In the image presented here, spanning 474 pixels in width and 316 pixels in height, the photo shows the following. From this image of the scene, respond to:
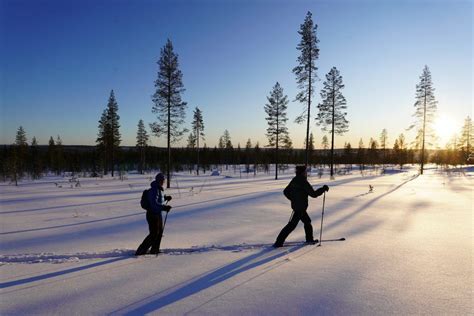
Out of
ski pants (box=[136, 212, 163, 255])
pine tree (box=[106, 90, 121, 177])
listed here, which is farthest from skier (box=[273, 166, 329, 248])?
pine tree (box=[106, 90, 121, 177])

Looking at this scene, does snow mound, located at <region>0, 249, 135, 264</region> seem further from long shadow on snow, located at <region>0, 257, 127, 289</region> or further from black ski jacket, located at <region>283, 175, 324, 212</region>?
black ski jacket, located at <region>283, 175, 324, 212</region>

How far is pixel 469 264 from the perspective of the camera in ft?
16.7

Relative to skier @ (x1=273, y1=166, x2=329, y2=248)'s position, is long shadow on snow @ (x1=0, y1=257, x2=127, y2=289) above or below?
below

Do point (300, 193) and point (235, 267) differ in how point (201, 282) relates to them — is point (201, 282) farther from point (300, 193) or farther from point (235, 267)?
point (300, 193)

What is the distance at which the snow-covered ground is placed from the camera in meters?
3.64

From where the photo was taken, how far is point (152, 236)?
5.65m

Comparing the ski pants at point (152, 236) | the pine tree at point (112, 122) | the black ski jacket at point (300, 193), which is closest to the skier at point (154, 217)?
the ski pants at point (152, 236)

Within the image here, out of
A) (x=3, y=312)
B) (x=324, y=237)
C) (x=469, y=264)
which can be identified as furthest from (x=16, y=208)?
(x=469, y=264)

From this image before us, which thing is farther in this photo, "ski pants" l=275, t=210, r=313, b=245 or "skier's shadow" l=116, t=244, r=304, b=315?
"ski pants" l=275, t=210, r=313, b=245

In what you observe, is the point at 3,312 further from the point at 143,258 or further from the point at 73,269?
the point at 143,258

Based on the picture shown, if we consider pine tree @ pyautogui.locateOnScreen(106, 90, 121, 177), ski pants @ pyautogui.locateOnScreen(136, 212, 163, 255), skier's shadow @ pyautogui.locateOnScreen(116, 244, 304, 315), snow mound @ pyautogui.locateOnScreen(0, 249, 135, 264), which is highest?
pine tree @ pyautogui.locateOnScreen(106, 90, 121, 177)

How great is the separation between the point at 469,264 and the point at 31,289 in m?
7.59

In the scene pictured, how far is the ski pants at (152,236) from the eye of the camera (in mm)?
5621

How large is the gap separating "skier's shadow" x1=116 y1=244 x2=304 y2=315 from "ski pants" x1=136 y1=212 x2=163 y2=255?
5.31 ft
